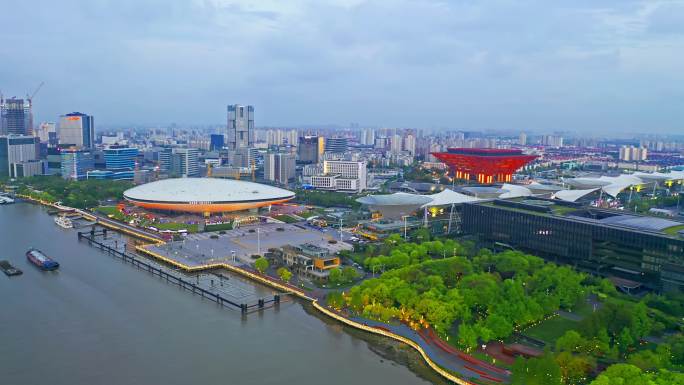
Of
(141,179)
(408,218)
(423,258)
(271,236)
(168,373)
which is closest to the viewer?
(168,373)

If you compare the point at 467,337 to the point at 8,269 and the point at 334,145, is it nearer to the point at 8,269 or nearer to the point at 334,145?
the point at 8,269

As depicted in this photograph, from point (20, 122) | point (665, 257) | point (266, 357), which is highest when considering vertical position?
point (20, 122)

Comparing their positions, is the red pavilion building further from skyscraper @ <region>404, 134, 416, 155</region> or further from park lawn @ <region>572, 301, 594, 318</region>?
skyscraper @ <region>404, 134, 416, 155</region>

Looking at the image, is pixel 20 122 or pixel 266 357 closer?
pixel 266 357

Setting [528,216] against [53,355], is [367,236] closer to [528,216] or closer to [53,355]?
[528,216]

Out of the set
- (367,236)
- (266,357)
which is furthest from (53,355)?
(367,236)

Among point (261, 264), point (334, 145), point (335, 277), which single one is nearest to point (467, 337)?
point (335, 277)
